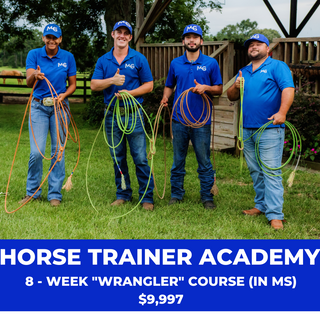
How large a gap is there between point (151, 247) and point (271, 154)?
1.58m

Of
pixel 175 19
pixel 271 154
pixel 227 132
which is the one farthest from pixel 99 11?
pixel 271 154

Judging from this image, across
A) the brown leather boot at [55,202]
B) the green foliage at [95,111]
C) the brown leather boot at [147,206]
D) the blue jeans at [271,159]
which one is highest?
the green foliage at [95,111]

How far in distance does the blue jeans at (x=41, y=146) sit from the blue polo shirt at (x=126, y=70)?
0.68 m

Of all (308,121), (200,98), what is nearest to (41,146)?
(200,98)

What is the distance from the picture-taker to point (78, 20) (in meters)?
15.9

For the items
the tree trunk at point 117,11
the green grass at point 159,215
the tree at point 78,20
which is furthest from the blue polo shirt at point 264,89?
the tree at point 78,20

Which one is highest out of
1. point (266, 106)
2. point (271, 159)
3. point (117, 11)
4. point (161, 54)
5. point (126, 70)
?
point (117, 11)

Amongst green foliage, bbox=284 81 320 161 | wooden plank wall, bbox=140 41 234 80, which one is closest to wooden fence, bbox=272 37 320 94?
green foliage, bbox=284 81 320 161

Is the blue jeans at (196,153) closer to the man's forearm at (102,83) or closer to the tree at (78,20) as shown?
the man's forearm at (102,83)

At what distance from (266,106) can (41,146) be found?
96.5 inches

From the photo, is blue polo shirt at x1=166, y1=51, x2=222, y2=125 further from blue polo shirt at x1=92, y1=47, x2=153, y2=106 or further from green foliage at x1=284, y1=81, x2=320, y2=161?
green foliage at x1=284, y1=81, x2=320, y2=161

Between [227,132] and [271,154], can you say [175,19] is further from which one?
[271,154]

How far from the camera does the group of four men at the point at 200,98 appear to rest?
4.15 meters

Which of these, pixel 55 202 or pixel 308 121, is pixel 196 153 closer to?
pixel 55 202
